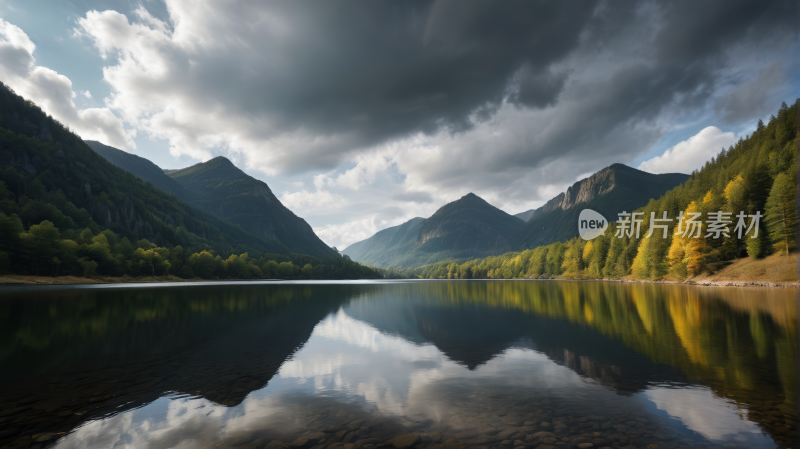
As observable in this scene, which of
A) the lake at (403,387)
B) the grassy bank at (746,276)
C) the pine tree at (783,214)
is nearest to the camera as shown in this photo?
the lake at (403,387)

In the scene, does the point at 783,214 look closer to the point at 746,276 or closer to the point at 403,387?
the point at 746,276

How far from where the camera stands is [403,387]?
14.6 m

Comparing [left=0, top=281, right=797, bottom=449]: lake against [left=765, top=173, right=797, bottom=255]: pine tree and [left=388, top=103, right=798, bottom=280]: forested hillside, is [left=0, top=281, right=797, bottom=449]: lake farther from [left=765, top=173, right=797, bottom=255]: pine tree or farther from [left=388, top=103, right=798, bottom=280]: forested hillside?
[left=388, top=103, right=798, bottom=280]: forested hillside

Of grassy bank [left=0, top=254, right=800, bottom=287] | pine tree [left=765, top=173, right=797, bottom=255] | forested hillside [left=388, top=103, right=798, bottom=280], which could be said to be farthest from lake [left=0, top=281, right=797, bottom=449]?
forested hillside [left=388, top=103, right=798, bottom=280]

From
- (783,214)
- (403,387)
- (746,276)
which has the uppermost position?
(783,214)

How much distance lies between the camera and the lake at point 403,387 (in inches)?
374

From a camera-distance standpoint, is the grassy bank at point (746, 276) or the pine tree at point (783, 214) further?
the pine tree at point (783, 214)

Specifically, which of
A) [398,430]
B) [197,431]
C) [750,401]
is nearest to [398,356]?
[398,430]

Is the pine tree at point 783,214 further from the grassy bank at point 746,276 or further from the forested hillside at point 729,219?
the grassy bank at point 746,276

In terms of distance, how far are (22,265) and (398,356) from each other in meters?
145

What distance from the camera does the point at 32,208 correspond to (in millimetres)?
145250

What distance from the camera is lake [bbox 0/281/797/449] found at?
31.2 ft

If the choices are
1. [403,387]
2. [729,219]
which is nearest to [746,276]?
[729,219]

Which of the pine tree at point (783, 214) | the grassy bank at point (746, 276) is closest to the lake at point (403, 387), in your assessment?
the grassy bank at point (746, 276)
